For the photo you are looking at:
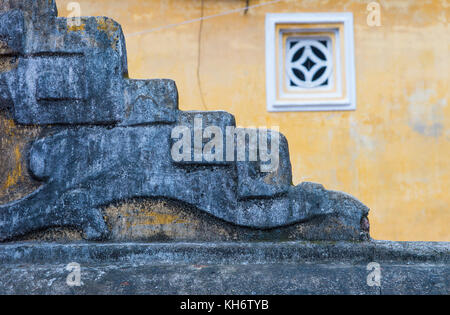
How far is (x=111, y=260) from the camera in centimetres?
265

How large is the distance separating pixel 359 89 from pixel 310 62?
0.62 meters

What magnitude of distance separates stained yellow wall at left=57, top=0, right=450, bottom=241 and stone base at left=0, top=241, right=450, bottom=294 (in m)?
3.07

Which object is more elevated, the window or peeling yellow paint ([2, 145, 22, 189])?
the window

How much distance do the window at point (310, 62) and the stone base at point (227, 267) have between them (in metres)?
3.25

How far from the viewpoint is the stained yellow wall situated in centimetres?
578

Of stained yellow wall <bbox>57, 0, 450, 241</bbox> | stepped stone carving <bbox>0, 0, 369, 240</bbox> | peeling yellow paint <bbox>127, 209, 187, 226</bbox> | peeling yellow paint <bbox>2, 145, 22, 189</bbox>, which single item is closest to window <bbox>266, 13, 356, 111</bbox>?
stained yellow wall <bbox>57, 0, 450, 241</bbox>

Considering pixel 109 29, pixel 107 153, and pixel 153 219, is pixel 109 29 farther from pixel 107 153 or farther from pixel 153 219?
pixel 153 219

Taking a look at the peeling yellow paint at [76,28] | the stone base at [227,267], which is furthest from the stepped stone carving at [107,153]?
the stone base at [227,267]

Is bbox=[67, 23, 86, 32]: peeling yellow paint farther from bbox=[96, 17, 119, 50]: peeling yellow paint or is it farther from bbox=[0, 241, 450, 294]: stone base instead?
bbox=[0, 241, 450, 294]: stone base

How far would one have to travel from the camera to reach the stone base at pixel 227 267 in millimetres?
2424

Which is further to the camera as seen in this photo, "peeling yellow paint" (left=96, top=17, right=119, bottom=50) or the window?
the window

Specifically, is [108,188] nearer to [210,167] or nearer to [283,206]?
[210,167]

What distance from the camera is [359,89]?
5.84 m

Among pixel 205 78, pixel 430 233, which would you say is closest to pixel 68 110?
pixel 205 78
